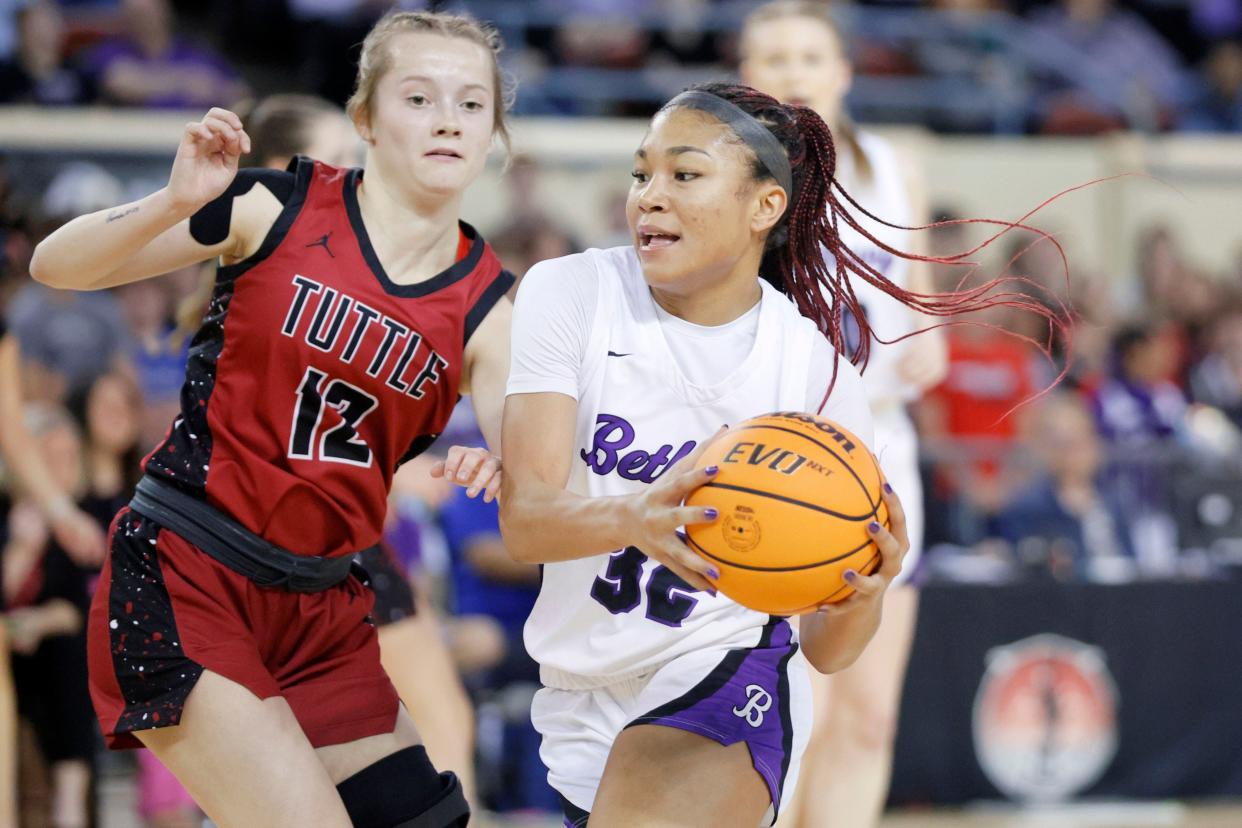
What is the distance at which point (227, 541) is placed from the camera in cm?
316

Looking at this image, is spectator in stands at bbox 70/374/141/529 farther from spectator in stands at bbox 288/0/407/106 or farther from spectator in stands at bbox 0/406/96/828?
spectator in stands at bbox 288/0/407/106

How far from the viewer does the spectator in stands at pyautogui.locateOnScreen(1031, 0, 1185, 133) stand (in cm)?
1210

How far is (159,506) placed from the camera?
322cm

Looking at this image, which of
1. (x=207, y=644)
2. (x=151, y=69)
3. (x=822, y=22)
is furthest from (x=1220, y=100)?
(x=207, y=644)

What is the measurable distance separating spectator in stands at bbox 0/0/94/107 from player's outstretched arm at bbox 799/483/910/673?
7785 mm

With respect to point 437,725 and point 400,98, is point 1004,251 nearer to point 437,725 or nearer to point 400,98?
point 437,725

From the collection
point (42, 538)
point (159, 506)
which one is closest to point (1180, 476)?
point (42, 538)

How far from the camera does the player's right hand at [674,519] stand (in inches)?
103

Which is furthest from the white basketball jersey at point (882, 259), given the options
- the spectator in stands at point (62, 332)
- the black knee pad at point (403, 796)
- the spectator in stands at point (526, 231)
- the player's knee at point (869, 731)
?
the spectator in stands at point (62, 332)

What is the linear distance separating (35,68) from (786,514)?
27.0ft

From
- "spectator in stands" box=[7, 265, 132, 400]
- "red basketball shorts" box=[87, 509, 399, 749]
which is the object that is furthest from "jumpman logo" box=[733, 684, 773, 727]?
"spectator in stands" box=[7, 265, 132, 400]

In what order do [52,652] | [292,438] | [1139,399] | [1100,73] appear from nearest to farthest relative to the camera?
1. [292,438]
2. [52,652]
3. [1139,399]
4. [1100,73]

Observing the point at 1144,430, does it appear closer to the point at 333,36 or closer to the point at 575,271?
the point at 333,36

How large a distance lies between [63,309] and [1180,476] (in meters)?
5.43
